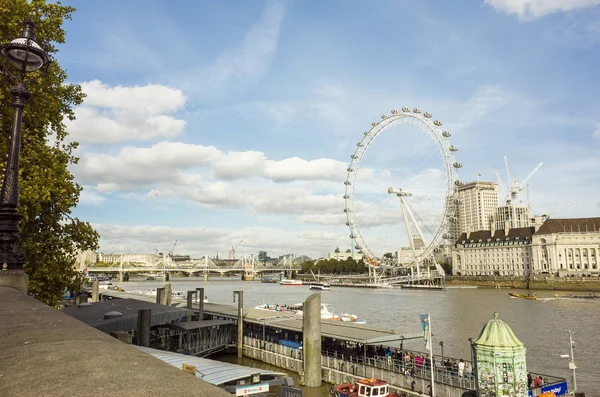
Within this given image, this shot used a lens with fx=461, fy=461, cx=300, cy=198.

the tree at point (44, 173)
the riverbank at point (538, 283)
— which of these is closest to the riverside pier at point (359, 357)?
the tree at point (44, 173)

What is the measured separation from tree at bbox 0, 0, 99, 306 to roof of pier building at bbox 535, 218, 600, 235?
157 metres

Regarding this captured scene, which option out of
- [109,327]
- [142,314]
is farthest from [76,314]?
[142,314]

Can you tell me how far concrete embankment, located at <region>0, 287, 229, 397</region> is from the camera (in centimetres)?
249

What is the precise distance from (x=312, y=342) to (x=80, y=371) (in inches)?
1114

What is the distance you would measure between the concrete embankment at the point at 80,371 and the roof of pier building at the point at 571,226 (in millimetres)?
163209

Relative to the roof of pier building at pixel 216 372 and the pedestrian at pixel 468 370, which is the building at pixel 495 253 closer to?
the pedestrian at pixel 468 370

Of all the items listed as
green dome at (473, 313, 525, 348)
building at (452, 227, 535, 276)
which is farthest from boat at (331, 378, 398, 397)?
→ building at (452, 227, 535, 276)

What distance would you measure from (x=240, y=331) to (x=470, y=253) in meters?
150

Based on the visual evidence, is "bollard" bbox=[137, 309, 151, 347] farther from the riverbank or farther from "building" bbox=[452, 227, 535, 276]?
"building" bbox=[452, 227, 535, 276]

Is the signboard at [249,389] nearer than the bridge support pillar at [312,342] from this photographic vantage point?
Yes

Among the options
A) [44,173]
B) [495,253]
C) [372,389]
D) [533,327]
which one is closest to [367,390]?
[372,389]

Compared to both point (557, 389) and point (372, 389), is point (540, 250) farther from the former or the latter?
point (372, 389)

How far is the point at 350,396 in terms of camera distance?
25094mm

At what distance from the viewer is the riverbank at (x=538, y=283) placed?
116m
